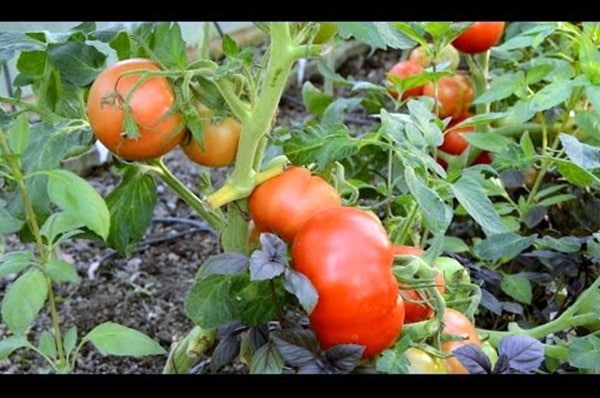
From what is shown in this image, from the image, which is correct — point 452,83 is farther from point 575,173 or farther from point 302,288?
point 302,288

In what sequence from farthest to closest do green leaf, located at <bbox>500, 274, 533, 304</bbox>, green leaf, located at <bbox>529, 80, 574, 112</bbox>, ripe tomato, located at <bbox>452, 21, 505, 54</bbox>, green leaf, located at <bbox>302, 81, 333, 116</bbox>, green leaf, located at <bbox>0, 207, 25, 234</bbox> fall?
green leaf, located at <bbox>302, 81, 333, 116</bbox>, ripe tomato, located at <bbox>452, 21, 505, 54</bbox>, green leaf, located at <bbox>500, 274, 533, 304</bbox>, green leaf, located at <bbox>529, 80, 574, 112</bbox>, green leaf, located at <bbox>0, 207, 25, 234</bbox>

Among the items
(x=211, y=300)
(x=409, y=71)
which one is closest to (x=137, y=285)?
(x=409, y=71)

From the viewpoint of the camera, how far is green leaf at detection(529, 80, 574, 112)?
1125 millimetres

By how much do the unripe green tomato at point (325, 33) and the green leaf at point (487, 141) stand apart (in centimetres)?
54

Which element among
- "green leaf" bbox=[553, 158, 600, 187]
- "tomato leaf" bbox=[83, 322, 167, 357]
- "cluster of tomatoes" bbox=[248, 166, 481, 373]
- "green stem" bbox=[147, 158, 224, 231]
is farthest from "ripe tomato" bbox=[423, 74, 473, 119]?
"tomato leaf" bbox=[83, 322, 167, 357]

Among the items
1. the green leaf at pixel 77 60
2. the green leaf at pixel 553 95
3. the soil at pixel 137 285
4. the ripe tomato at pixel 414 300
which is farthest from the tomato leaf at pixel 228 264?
the soil at pixel 137 285

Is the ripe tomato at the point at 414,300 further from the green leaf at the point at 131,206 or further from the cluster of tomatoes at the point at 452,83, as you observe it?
the cluster of tomatoes at the point at 452,83

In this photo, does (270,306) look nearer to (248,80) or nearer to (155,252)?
(248,80)

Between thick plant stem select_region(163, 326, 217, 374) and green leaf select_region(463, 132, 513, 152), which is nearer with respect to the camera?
thick plant stem select_region(163, 326, 217, 374)

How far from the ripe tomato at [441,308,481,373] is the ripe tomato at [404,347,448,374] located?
17 mm

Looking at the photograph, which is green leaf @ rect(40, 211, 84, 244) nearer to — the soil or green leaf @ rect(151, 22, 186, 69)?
green leaf @ rect(151, 22, 186, 69)

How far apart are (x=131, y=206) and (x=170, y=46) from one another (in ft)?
0.73

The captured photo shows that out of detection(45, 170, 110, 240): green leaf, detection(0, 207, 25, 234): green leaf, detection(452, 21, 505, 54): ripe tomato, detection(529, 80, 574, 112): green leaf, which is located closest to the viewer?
detection(45, 170, 110, 240): green leaf
